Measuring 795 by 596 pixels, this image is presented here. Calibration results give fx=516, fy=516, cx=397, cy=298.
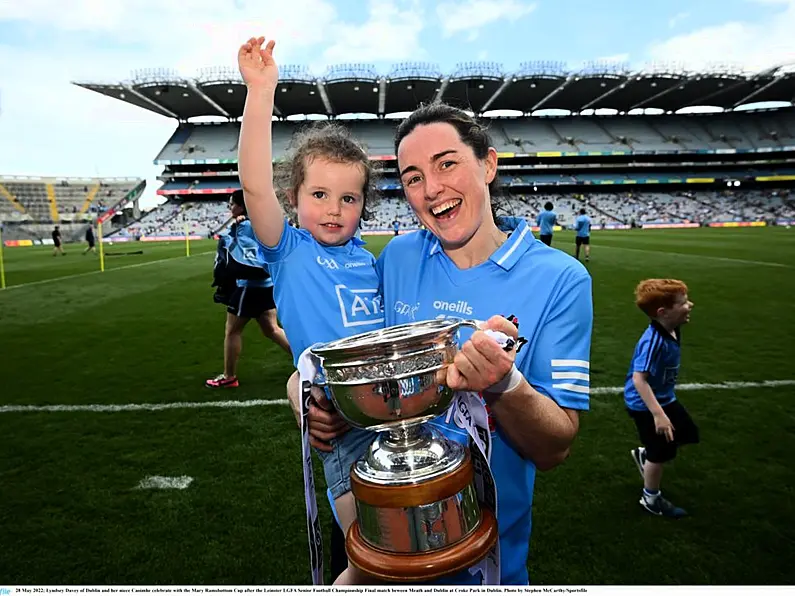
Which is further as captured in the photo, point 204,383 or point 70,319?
point 70,319

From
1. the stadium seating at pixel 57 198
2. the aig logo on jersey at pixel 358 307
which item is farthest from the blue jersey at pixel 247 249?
the stadium seating at pixel 57 198

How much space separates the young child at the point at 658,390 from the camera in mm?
3367

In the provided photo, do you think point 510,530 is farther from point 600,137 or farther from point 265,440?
point 600,137

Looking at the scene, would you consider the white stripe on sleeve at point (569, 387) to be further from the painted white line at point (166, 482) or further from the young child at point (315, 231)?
the painted white line at point (166, 482)

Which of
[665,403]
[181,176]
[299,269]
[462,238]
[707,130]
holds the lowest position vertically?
[665,403]

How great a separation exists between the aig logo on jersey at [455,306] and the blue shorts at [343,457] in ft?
1.70

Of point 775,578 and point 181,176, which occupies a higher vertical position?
point 181,176

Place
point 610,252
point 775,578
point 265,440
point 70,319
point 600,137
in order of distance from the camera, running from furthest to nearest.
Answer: point 600,137
point 610,252
point 70,319
point 265,440
point 775,578

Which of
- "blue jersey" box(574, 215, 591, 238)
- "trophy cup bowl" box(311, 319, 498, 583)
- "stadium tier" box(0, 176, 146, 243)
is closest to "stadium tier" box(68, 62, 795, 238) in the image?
"stadium tier" box(0, 176, 146, 243)

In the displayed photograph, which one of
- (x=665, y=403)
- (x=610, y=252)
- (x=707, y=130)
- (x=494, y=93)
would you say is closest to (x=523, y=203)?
(x=494, y=93)

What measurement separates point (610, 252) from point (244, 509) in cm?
1937

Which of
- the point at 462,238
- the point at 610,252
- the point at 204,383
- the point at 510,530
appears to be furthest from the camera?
the point at 610,252

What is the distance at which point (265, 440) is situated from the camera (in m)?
4.41

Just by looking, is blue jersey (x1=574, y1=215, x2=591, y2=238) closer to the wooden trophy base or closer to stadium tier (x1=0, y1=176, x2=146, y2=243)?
the wooden trophy base
